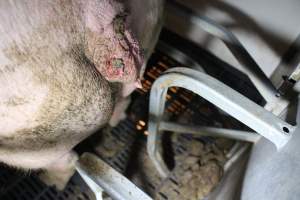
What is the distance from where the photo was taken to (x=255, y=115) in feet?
2.08

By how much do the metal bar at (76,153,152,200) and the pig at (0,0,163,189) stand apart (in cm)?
10

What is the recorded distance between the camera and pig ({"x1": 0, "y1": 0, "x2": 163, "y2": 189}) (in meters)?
0.56

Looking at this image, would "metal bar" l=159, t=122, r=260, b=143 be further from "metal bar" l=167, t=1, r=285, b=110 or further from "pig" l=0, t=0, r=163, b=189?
"pig" l=0, t=0, r=163, b=189

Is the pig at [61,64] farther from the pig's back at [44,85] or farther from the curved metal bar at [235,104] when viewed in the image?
the curved metal bar at [235,104]

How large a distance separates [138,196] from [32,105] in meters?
0.27

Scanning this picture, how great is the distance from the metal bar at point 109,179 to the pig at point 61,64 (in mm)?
100

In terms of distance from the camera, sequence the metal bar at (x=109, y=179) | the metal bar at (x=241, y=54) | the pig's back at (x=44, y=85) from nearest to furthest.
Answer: the pig's back at (x=44, y=85) → the metal bar at (x=109, y=179) → the metal bar at (x=241, y=54)

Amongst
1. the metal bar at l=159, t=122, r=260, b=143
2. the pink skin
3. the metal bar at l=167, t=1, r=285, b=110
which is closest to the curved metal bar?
the pink skin

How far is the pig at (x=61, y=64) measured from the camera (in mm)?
555


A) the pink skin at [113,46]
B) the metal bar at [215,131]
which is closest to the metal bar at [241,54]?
the metal bar at [215,131]

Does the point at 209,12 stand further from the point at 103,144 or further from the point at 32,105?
the point at 32,105

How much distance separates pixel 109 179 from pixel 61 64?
0.26 m

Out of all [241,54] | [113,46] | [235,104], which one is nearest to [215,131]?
[241,54]

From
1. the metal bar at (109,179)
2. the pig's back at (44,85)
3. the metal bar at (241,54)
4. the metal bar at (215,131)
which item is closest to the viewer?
the pig's back at (44,85)
